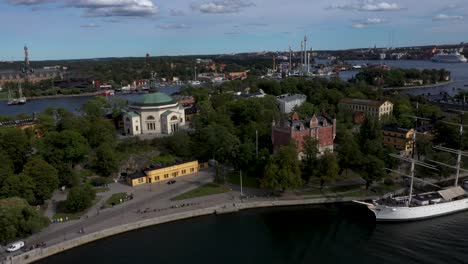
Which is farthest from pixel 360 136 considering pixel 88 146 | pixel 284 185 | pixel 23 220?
pixel 23 220

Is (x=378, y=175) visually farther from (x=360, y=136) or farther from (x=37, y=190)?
(x=37, y=190)

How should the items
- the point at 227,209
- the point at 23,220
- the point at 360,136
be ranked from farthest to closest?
the point at 360,136 → the point at 227,209 → the point at 23,220

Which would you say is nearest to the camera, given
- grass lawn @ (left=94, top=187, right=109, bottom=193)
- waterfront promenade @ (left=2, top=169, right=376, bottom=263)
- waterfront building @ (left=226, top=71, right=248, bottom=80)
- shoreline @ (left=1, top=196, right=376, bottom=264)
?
shoreline @ (left=1, top=196, right=376, bottom=264)

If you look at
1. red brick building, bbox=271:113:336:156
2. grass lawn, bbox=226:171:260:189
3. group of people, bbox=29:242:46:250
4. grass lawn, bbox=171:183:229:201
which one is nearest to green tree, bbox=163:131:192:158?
grass lawn, bbox=226:171:260:189

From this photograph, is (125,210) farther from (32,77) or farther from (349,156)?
(32,77)

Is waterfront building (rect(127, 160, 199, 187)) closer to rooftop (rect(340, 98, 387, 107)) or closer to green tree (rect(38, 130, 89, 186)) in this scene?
green tree (rect(38, 130, 89, 186))
